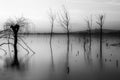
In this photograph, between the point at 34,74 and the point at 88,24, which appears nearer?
the point at 34,74

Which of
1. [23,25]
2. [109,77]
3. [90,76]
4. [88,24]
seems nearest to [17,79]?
[90,76]

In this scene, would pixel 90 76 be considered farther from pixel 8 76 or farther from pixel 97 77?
pixel 8 76

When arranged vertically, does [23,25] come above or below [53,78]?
above

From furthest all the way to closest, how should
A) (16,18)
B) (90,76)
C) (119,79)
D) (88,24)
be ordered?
(88,24), (16,18), (90,76), (119,79)

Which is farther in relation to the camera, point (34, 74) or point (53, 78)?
point (34, 74)

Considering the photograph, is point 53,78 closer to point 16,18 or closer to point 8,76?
point 8,76

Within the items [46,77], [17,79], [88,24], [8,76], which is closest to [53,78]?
[46,77]

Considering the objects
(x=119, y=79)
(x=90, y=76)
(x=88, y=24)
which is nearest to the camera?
(x=119, y=79)

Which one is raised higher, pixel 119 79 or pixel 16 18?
pixel 16 18

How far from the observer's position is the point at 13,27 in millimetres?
24938

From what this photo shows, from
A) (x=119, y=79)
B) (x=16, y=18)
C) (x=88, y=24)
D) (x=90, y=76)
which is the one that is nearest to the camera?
(x=119, y=79)

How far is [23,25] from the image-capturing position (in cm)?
2497

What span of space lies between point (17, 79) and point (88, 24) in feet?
183

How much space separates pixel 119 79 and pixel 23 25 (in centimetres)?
1704
